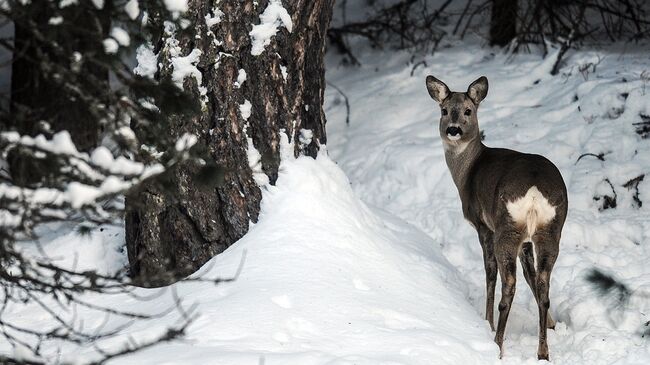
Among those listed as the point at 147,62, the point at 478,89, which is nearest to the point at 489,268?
the point at 478,89

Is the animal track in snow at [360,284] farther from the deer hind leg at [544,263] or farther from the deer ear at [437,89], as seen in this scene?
→ the deer ear at [437,89]

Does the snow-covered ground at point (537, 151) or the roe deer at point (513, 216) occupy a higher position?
the roe deer at point (513, 216)

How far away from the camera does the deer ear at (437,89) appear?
7520 millimetres

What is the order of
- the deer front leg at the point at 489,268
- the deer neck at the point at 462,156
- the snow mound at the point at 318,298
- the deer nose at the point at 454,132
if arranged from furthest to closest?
1. the deer neck at the point at 462,156
2. the deer nose at the point at 454,132
3. the deer front leg at the point at 489,268
4. the snow mound at the point at 318,298

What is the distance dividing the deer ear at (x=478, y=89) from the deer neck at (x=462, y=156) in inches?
12.6

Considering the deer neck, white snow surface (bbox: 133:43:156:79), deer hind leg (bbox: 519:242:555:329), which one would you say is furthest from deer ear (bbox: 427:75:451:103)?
white snow surface (bbox: 133:43:156:79)

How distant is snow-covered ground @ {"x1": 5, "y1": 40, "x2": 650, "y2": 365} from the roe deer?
0.87ft

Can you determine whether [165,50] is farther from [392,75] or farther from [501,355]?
[392,75]

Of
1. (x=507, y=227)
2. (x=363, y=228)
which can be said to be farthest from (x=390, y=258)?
(x=507, y=227)

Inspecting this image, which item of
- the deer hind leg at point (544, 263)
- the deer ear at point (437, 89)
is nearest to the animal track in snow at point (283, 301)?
the deer hind leg at point (544, 263)

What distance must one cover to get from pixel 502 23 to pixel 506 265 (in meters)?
5.66

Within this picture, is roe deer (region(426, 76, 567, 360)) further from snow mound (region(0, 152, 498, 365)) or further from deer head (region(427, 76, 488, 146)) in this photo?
snow mound (region(0, 152, 498, 365))

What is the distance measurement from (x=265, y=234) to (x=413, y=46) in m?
5.97

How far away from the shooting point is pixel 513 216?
614 centimetres
